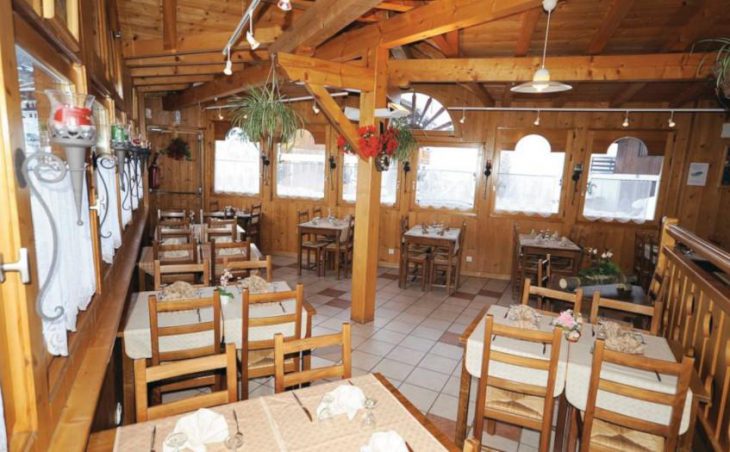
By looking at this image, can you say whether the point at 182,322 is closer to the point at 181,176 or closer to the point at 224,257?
the point at 224,257

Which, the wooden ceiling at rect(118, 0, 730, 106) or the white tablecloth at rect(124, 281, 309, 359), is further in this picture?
the wooden ceiling at rect(118, 0, 730, 106)

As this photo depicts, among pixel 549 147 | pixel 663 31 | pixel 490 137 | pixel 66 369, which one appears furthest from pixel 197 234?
pixel 663 31

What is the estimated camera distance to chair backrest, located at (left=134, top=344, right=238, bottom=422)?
67.7 inches

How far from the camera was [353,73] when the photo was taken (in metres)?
4.29

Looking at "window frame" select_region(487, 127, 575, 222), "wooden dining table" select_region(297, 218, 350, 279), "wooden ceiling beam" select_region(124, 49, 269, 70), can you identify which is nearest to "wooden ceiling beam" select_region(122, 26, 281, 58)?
"wooden ceiling beam" select_region(124, 49, 269, 70)

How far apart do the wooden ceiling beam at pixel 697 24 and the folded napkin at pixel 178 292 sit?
520 centimetres

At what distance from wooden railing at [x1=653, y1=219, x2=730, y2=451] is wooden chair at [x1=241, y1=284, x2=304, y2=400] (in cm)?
237

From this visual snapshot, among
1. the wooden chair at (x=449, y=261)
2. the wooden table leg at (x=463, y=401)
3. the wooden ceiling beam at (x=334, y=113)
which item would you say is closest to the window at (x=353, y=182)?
the wooden chair at (x=449, y=261)

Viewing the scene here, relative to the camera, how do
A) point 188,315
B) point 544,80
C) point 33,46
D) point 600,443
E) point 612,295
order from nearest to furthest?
point 33,46, point 600,443, point 188,315, point 544,80, point 612,295

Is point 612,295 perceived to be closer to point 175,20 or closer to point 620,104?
point 620,104

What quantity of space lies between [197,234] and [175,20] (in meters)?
2.76

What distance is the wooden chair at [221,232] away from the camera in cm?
539

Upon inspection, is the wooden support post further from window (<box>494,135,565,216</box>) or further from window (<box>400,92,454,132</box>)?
window (<box>494,135,565,216</box>)

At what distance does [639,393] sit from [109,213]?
3427 millimetres
